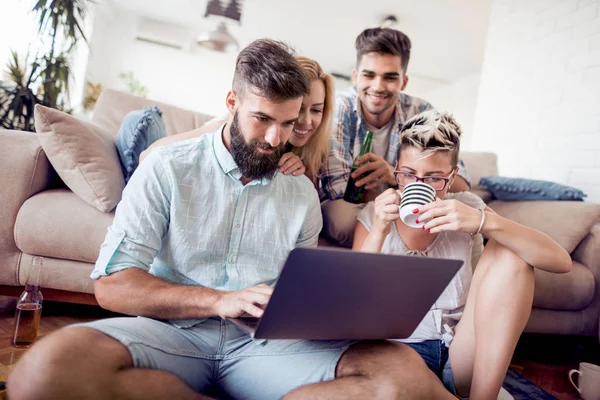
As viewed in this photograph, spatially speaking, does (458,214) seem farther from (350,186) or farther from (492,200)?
(492,200)

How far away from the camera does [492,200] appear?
2555 mm

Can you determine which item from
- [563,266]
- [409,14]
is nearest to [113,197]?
[563,266]

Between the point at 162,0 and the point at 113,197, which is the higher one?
the point at 162,0

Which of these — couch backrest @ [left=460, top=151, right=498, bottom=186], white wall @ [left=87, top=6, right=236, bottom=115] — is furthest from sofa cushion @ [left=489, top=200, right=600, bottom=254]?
white wall @ [left=87, top=6, right=236, bottom=115]

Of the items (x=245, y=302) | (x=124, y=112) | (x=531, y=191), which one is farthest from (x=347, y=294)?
(x=124, y=112)

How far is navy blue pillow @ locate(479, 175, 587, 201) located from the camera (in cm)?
234

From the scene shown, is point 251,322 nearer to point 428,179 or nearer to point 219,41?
point 428,179

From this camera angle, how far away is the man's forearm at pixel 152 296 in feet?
3.38

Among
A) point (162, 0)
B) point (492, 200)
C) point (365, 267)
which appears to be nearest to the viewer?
point (365, 267)

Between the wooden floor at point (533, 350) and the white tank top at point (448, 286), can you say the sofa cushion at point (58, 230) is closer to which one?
the wooden floor at point (533, 350)

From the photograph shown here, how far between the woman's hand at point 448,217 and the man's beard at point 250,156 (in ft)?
1.35

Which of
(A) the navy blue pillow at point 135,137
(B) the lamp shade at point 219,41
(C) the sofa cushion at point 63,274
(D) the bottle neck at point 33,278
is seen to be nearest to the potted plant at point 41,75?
(A) the navy blue pillow at point 135,137

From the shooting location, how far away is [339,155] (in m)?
1.87

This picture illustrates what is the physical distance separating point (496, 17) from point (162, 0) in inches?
202
